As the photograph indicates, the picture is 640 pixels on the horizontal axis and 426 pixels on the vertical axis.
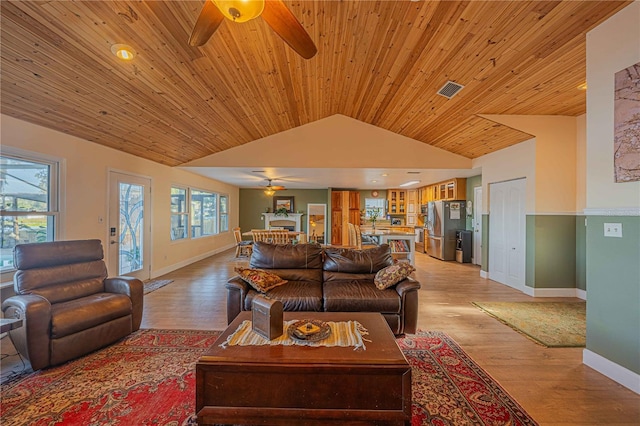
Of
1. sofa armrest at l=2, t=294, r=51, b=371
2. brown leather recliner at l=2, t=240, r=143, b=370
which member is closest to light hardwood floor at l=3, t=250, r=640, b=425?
brown leather recliner at l=2, t=240, r=143, b=370

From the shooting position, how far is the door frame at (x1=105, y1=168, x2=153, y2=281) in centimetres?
445

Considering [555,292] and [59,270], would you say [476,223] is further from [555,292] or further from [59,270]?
[59,270]

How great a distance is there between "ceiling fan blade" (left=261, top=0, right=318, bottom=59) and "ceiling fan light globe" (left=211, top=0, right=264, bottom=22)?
4.3 inches

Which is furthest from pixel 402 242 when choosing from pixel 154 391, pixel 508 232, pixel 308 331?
pixel 154 391

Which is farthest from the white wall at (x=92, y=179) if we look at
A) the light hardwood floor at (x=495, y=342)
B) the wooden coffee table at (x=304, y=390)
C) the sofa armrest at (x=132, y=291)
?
the wooden coffee table at (x=304, y=390)

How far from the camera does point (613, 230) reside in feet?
7.41

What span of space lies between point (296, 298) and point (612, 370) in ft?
9.08

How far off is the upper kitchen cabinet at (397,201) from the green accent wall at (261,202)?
2472 mm

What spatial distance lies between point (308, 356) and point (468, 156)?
5838 mm

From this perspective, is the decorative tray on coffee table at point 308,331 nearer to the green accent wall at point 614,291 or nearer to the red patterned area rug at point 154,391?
the red patterned area rug at point 154,391

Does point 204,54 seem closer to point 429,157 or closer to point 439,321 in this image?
point 439,321

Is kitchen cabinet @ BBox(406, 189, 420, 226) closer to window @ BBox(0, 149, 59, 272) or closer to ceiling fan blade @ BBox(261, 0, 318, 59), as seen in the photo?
ceiling fan blade @ BBox(261, 0, 318, 59)

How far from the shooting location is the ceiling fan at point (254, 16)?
55.0 inches

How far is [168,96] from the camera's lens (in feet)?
11.3
